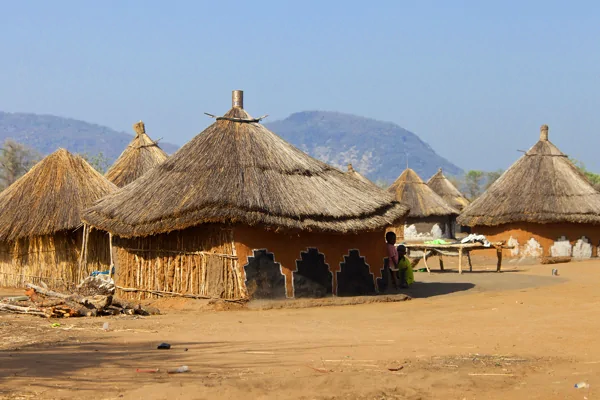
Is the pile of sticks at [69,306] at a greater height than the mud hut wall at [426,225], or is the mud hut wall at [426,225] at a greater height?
the mud hut wall at [426,225]

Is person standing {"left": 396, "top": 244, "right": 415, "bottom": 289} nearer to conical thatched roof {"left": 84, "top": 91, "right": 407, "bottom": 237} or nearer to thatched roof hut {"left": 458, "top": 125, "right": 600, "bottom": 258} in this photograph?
conical thatched roof {"left": 84, "top": 91, "right": 407, "bottom": 237}

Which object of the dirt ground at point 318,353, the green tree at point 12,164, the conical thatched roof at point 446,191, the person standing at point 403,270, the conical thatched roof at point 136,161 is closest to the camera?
the dirt ground at point 318,353

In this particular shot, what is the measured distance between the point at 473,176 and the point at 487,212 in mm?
62132

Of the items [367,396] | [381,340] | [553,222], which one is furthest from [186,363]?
[553,222]

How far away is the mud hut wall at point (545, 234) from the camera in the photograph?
85.7 ft

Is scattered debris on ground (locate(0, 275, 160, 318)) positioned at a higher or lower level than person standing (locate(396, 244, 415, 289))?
lower

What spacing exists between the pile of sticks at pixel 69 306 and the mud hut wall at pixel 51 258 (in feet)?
14.9

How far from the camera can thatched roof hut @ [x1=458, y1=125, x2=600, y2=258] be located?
2588cm

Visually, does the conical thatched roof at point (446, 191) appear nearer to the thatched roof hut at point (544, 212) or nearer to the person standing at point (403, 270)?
the thatched roof hut at point (544, 212)

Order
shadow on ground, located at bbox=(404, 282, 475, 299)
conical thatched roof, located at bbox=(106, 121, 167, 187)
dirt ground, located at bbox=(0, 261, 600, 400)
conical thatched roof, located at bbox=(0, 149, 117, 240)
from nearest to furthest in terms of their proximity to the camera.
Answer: dirt ground, located at bbox=(0, 261, 600, 400)
shadow on ground, located at bbox=(404, 282, 475, 299)
conical thatched roof, located at bbox=(0, 149, 117, 240)
conical thatched roof, located at bbox=(106, 121, 167, 187)

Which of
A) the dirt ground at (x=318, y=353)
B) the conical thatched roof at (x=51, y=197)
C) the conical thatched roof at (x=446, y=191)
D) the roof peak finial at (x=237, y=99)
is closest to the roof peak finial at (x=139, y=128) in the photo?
the conical thatched roof at (x=51, y=197)

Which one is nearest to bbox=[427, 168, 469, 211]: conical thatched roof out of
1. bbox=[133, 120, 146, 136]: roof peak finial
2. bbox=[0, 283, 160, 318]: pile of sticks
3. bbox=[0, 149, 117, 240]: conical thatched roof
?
bbox=[133, 120, 146, 136]: roof peak finial

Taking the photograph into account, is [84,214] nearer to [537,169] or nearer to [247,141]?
[247,141]

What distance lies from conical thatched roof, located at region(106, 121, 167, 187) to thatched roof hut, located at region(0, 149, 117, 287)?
4009 mm
